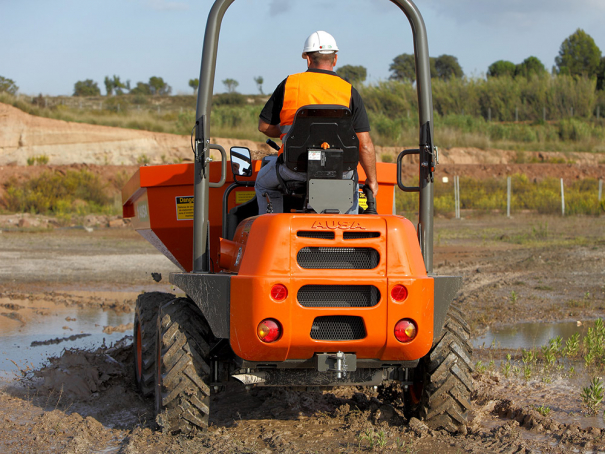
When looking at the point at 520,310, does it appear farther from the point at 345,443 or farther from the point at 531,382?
the point at 345,443

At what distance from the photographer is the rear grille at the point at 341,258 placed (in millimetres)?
3568

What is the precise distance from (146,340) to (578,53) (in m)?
82.0

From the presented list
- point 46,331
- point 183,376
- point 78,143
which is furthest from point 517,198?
point 183,376

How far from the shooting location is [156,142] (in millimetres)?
34062

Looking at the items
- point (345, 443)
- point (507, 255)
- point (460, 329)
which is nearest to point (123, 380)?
point (345, 443)

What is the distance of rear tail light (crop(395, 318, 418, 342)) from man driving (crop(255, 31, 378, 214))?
802 mm

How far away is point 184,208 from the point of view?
5.57m

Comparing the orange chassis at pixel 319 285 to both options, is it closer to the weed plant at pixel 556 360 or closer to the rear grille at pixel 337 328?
the rear grille at pixel 337 328

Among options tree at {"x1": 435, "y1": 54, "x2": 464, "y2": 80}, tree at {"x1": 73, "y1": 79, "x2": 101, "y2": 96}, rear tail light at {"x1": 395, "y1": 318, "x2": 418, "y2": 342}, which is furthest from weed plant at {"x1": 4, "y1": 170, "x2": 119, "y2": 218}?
tree at {"x1": 435, "y1": 54, "x2": 464, "y2": 80}

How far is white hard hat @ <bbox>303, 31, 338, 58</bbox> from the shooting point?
4031 mm

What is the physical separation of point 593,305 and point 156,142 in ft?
93.3

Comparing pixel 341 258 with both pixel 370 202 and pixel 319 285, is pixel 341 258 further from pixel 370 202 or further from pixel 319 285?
pixel 370 202

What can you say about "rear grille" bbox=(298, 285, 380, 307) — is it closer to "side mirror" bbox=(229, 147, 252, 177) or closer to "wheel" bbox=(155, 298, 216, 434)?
"wheel" bbox=(155, 298, 216, 434)

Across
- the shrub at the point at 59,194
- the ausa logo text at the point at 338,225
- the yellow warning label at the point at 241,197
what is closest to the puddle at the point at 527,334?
the yellow warning label at the point at 241,197
